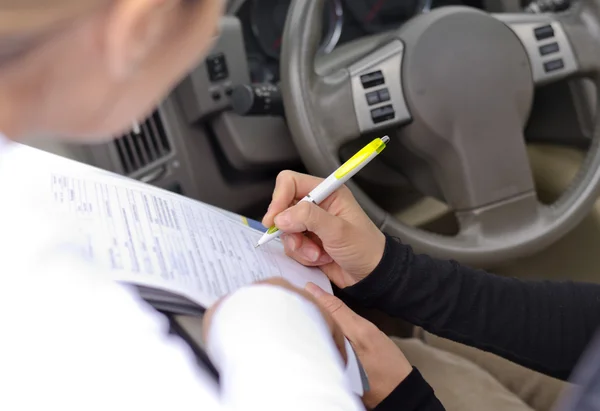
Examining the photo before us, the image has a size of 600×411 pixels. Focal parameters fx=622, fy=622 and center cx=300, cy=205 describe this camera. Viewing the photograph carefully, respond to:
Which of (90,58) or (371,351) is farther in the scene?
(371,351)

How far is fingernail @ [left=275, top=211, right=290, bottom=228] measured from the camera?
576 millimetres

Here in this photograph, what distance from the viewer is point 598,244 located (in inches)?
36.1

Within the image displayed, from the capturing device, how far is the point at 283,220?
576mm

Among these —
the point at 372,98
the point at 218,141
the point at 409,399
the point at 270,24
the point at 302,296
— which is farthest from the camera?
the point at 270,24

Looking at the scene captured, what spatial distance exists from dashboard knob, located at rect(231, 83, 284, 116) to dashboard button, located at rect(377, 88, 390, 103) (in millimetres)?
122

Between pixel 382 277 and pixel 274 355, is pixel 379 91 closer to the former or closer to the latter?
pixel 382 277

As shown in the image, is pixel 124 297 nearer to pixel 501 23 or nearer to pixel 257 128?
pixel 257 128

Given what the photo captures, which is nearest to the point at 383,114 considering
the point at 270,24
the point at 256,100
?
the point at 256,100

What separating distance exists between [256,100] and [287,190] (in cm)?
18

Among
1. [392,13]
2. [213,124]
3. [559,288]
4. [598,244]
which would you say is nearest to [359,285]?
[559,288]

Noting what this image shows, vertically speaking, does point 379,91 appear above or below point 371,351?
above

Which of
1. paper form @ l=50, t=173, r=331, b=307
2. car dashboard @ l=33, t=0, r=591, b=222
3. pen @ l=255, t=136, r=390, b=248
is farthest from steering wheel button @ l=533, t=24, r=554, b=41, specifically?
paper form @ l=50, t=173, r=331, b=307

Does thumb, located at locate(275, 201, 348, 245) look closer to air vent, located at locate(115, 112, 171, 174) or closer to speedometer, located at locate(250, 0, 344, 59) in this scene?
air vent, located at locate(115, 112, 171, 174)

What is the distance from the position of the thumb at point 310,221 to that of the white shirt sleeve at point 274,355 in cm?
15
